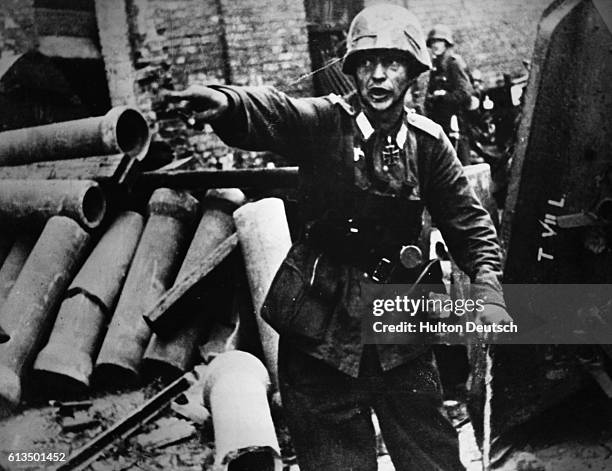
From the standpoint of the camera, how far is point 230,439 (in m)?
3.39

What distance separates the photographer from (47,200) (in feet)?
12.6

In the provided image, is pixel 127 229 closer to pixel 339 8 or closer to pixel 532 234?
pixel 339 8

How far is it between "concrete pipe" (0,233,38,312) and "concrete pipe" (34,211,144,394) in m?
0.30

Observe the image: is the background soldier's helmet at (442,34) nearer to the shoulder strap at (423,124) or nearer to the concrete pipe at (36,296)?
the shoulder strap at (423,124)

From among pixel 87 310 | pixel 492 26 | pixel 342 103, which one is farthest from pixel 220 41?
pixel 87 310

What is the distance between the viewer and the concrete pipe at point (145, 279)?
3719 millimetres

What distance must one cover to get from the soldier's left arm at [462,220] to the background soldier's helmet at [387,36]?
0.41 meters

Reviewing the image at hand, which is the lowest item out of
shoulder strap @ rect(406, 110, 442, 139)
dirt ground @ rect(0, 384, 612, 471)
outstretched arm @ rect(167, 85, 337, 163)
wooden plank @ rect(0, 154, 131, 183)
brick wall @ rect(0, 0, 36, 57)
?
dirt ground @ rect(0, 384, 612, 471)

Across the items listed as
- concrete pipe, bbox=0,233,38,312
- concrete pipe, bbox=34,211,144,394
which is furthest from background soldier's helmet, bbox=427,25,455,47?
concrete pipe, bbox=0,233,38,312

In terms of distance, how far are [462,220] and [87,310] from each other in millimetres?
1945

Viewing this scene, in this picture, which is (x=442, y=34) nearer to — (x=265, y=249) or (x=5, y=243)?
(x=265, y=249)

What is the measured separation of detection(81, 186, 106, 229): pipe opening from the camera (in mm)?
3863

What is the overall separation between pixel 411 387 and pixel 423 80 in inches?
59.8

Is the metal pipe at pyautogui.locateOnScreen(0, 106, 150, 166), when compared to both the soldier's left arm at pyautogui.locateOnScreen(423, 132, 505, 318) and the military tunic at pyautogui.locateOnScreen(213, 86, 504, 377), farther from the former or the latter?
the soldier's left arm at pyautogui.locateOnScreen(423, 132, 505, 318)
